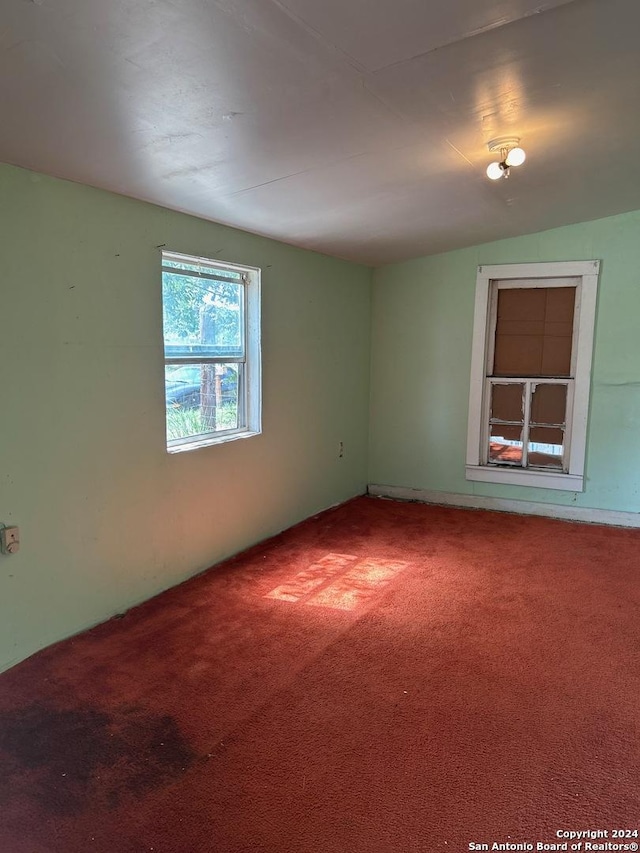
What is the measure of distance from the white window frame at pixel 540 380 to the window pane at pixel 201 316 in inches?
86.8

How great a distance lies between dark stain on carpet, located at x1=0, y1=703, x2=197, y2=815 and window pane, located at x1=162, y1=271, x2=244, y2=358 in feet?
6.02

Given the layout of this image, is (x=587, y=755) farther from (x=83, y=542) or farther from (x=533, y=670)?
(x=83, y=542)

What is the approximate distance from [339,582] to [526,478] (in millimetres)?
2208

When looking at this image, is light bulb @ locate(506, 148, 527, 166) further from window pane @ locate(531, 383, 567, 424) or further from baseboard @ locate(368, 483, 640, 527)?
baseboard @ locate(368, 483, 640, 527)

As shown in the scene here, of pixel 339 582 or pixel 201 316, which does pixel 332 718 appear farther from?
pixel 201 316

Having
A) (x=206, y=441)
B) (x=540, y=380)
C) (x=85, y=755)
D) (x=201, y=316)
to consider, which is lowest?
(x=85, y=755)

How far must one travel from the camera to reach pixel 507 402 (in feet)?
15.7

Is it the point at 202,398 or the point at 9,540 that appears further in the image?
the point at 202,398

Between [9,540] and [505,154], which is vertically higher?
[505,154]

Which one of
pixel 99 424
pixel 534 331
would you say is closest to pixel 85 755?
pixel 99 424

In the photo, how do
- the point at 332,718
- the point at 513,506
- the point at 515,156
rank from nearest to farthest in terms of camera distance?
the point at 332,718
the point at 515,156
the point at 513,506

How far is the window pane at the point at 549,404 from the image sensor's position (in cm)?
460

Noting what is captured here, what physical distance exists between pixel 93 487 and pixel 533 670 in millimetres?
2200

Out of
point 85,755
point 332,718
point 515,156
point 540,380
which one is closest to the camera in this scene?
point 85,755
